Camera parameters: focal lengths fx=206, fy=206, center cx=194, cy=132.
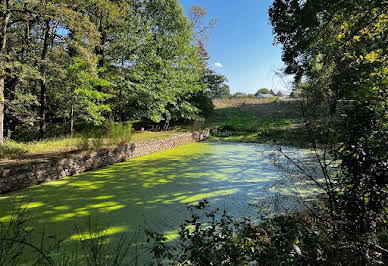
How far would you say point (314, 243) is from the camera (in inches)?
50.8

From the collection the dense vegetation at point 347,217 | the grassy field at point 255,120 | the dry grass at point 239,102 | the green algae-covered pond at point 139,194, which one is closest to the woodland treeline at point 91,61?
the green algae-covered pond at point 139,194

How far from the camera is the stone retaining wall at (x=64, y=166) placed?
360 centimetres

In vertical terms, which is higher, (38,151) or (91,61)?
(91,61)

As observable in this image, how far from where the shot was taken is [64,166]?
14.8ft

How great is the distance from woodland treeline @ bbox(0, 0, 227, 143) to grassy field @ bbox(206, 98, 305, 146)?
3426 mm

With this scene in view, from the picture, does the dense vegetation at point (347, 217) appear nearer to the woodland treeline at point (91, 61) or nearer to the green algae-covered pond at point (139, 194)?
the green algae-covered pond at point (139, 194)

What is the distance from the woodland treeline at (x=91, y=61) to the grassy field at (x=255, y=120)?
3.43 m

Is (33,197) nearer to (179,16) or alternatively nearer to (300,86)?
(300,86)

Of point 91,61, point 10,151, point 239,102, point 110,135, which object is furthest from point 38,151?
point 239,102

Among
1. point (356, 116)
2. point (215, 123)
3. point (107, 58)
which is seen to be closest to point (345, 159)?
point (356, 116)

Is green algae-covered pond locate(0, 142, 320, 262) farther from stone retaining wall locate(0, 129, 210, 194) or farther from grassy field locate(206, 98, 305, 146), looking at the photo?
grassy field locate(206, 98, 305, 146)

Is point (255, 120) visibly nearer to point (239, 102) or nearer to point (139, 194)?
point (239, 102)

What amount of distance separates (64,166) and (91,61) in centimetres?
338

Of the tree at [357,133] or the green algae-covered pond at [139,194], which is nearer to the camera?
the tree at [357,133]
